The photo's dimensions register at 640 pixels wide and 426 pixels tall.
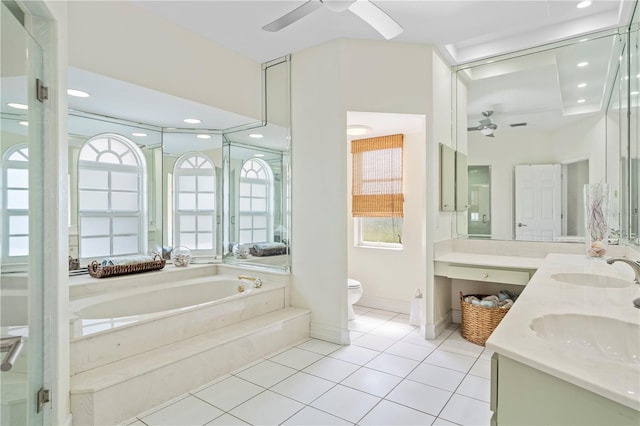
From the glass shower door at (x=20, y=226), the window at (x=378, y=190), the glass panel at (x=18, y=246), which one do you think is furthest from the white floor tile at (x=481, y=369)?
the glass panel at (x=18, y=246)

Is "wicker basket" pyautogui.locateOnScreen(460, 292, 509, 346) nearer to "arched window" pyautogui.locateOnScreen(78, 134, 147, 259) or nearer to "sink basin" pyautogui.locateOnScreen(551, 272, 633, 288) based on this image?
"sink basin" pyautogui.locateOnScreen(551, 272, 633, 288)

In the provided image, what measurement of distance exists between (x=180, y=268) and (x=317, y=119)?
2.17 metres

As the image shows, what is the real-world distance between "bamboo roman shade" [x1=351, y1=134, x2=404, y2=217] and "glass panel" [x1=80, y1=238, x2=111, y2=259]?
2796mm

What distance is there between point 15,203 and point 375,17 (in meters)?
2.23

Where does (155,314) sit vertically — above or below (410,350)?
above

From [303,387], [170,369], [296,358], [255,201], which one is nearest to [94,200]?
[255,201]

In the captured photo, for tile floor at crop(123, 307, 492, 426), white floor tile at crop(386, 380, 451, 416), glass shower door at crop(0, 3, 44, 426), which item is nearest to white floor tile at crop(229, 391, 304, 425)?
tile floor at crop(123, 307, 492, 426)

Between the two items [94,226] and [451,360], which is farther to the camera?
[94,226]

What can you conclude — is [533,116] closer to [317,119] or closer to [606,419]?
[317,119]

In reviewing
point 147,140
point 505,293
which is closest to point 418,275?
point 505,293

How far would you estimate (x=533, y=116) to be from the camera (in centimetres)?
320

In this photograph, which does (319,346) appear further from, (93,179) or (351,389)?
(93,179)

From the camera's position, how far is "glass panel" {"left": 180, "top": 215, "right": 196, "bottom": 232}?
13.2ft

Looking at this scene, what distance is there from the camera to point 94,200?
3.45 meters
